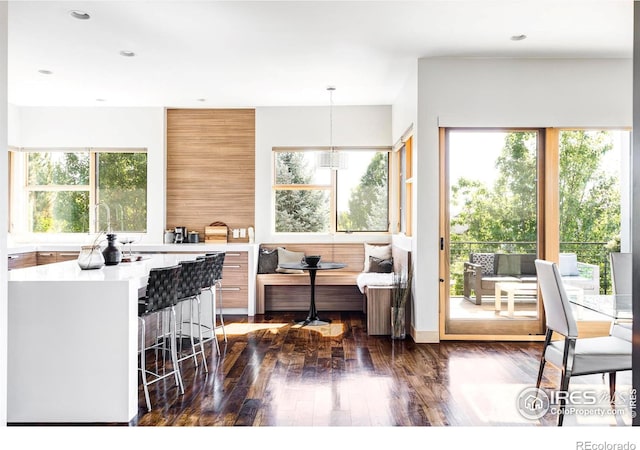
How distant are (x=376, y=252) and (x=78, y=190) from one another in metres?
4.60

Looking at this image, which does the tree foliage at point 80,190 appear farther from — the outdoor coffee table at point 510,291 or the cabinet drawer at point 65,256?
the outdoor coffee table at point 510,291

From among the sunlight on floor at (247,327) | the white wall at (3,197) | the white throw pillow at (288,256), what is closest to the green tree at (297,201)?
the white throw pillow at (288,256)

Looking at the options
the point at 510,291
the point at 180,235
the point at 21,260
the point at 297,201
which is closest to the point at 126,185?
the point at 180,235

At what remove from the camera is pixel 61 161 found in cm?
763

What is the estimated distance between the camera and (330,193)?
7.60 meters

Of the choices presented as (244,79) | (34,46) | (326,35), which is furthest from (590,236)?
(34,46)

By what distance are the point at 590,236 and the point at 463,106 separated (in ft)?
6.24

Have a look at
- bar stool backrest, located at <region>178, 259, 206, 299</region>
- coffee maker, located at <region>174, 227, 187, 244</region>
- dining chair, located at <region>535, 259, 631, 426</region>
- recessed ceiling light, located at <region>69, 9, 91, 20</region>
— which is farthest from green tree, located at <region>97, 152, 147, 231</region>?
dining chair, located at <region>535, 259, 631, 426</region>

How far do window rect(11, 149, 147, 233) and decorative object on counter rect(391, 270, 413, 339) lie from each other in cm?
408

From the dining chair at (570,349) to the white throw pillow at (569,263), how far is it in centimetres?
215

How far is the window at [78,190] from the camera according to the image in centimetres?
757

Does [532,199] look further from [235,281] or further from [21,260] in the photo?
[21,260]
